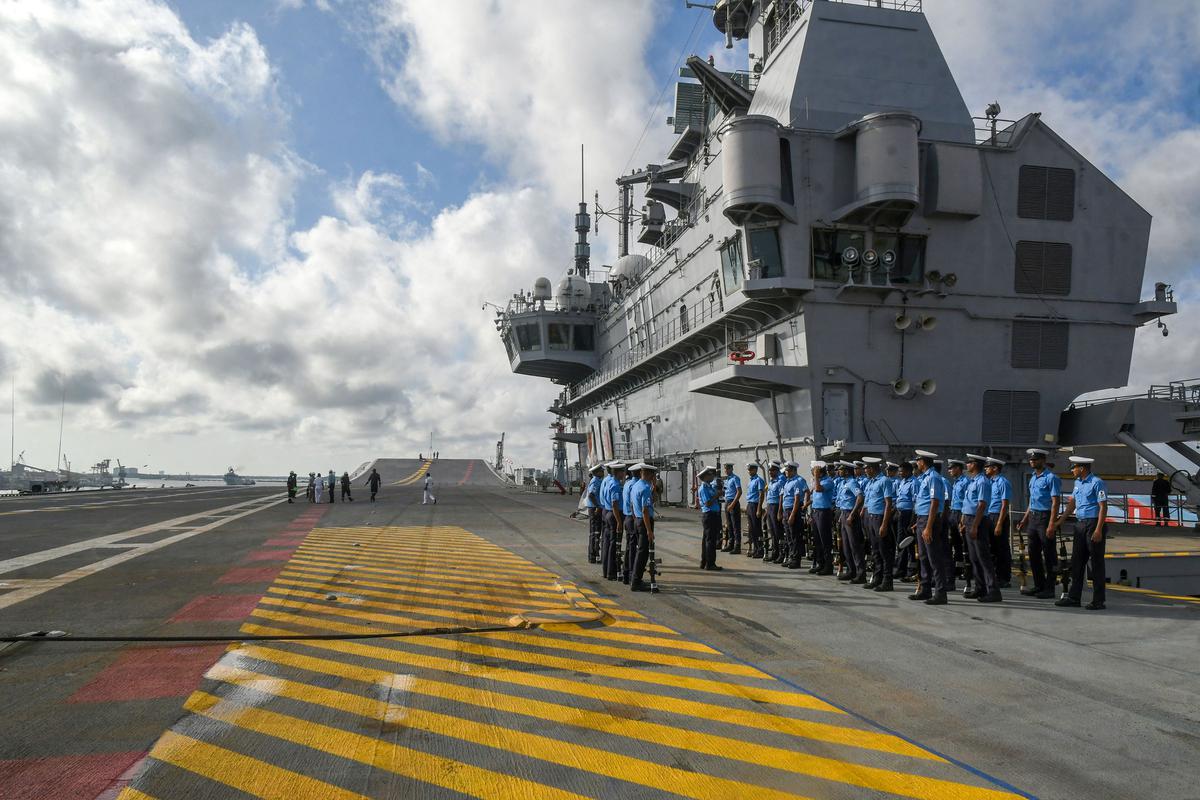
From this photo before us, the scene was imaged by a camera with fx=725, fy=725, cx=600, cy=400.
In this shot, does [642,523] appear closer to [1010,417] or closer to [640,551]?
[640,551]

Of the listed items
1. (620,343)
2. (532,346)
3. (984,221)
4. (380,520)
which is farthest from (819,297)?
(532,346)

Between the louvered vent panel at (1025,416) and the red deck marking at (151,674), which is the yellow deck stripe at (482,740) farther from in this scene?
the louvered vent panel at (1025,416)

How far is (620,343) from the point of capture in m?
41.5

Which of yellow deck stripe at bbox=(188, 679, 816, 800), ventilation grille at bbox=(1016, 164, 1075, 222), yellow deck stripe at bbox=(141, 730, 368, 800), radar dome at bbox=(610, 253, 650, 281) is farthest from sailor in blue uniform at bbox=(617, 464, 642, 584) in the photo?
radar dome at bbox=(610, 253, 650, 281)

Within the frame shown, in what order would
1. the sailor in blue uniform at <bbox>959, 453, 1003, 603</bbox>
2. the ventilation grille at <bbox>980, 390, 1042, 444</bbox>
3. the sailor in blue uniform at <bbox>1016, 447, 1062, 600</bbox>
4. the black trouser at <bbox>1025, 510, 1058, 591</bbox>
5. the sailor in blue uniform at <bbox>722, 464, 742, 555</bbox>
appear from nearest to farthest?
1. the sailor in blue uniform at <bbox>959, 453, 1003, 603</bbox>
2. the sailor in blue uniform at <bbox>1016, 447, 1062, 600</bbox>
3. the black trouser at <bbox>1025, 510, 1058, 591</bbox>
4. the sailor in blue uniform at <bbox>722, 464, 742, 555</bbox>
5. the ventilation grille at <bbox>980, 390, 1042, 444</bbox>

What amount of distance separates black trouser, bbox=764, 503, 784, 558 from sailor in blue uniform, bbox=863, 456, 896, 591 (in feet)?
8.57

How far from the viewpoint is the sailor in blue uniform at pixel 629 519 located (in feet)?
33.7

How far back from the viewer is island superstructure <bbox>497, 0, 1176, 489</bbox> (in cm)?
2042

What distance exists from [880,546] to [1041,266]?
15.6 m

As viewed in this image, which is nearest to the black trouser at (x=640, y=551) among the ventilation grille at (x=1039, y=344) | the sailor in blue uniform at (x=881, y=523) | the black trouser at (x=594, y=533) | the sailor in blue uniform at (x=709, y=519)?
the sailor in blue uniform at (x=709, y=519)

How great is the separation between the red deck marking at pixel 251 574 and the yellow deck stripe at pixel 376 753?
19.7 feet

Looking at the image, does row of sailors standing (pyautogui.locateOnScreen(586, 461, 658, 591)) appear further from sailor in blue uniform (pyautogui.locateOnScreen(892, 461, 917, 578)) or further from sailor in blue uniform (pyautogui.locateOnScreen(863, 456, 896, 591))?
sailor in blue uniform (pyautogui.locateOnScreen(892, 461, 917, 578))

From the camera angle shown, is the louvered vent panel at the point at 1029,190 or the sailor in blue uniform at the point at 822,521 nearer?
the sailor in blue uniform at the point at 822,521

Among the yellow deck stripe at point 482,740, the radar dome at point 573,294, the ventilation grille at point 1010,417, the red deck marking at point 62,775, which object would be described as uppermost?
the radar dome at point 573,294
